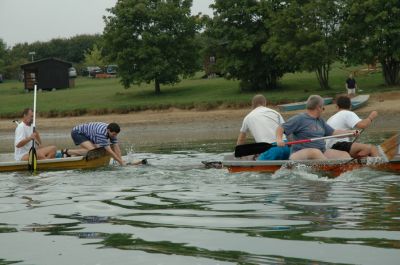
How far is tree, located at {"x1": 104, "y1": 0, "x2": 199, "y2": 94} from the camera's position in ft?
147

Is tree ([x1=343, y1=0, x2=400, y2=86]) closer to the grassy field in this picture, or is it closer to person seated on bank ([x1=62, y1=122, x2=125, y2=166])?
the grassy field

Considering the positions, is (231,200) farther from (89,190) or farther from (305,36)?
(305,36)

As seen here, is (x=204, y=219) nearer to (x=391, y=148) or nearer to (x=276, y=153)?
(x=276, y=153)

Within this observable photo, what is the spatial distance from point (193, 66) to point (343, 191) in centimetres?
3645

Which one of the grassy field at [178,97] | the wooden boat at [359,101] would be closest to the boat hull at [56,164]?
the wooden boat at [359,101]

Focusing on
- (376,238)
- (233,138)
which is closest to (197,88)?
(233,138)

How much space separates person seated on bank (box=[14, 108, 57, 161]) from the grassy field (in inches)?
828

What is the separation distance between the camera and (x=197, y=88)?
46.9 meters

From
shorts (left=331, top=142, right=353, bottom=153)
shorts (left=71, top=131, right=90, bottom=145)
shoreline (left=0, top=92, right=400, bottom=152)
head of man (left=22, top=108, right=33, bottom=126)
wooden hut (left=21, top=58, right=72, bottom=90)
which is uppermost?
wooden hut (left=21, top=58, right=72, bottom=90)

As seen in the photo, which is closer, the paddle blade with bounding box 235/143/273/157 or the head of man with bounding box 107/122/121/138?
the paddle blade with bounding box 235/143/273/157

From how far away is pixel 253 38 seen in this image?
41.8 metres

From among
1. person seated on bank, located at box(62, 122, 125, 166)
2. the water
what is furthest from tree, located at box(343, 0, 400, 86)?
the water

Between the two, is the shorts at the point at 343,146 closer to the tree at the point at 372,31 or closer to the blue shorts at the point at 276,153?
the blue shorts at the point at 276,153

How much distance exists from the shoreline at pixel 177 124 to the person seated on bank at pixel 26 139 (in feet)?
31.0
